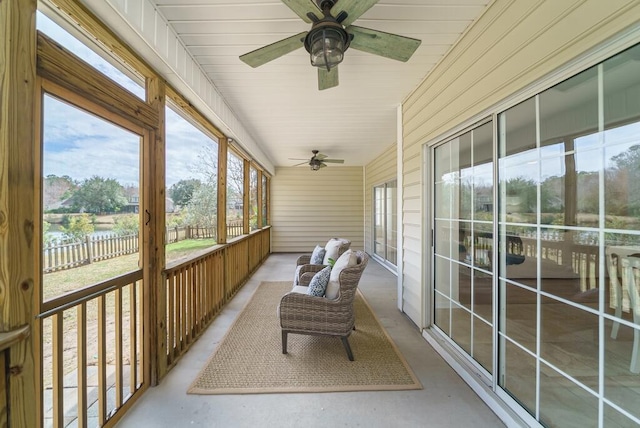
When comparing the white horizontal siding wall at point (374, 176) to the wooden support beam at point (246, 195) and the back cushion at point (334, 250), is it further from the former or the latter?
the wooden support beam at point (246, 195)

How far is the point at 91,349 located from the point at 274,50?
103 inches

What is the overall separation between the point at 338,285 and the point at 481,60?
216 centimetres

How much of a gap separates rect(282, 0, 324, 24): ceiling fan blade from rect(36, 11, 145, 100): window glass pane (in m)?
1.15

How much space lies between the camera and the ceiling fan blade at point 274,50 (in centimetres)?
159

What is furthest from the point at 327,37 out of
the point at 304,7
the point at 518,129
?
the point at 518,129

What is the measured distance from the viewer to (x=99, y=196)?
1.51 metres

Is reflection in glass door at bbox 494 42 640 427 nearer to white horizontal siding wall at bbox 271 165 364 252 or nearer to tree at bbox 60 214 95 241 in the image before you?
tree at bbox 60 214 95 241

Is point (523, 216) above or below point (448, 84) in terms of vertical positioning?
below

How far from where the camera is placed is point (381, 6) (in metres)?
1.74

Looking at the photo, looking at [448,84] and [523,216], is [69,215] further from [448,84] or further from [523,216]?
[448,84]

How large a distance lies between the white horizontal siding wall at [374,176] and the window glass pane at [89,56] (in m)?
4.65

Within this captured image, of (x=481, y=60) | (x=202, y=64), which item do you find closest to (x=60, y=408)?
(x=202, y=64)

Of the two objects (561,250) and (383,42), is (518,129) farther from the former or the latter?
(383,42)

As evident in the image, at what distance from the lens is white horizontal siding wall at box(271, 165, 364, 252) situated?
25.9ft
